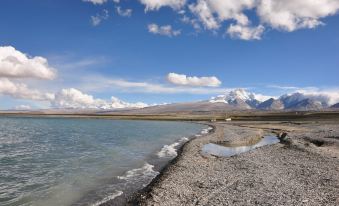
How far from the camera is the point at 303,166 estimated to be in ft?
112

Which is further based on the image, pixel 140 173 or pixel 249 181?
pixel 140 173

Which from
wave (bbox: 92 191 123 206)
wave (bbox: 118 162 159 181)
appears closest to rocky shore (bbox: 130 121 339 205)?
wave (bbox: 118 162 159 181)

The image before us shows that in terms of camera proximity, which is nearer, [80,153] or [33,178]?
[33,178]

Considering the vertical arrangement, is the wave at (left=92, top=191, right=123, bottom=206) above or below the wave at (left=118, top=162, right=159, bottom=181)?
below

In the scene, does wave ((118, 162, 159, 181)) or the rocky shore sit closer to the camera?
the rocky shore

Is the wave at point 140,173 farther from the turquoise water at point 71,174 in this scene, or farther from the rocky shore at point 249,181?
the rocky shore at point 249,181

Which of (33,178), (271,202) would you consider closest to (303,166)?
(271,202)

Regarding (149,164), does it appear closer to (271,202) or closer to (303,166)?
(303,166)

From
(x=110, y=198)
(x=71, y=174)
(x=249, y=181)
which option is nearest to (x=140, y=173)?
(x=71, y=174)

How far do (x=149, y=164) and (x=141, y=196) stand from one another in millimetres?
15763

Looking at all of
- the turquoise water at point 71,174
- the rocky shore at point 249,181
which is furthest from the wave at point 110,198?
the rocky shore at point 249,181

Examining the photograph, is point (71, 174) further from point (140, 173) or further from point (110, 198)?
point (110, 198)

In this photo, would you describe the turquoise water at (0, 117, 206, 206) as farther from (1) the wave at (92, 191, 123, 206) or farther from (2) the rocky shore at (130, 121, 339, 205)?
(2) the rocky shore at (130, 121, 339, 205)

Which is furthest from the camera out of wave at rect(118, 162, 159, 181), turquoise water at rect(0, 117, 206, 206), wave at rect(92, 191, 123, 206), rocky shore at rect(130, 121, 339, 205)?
wave at rect(118, 162, 159, 181)
